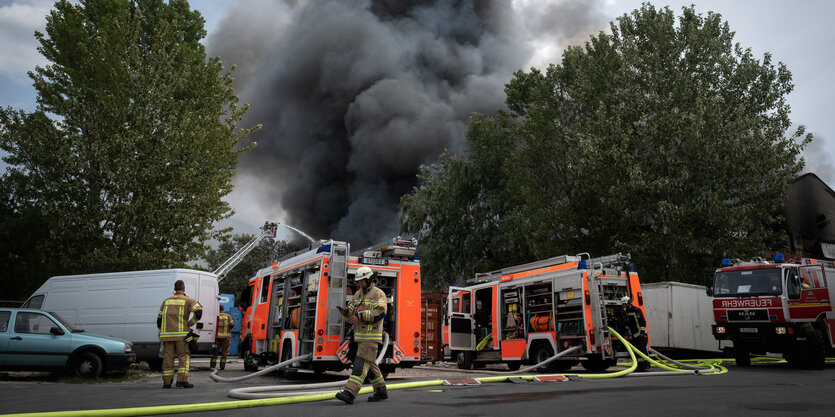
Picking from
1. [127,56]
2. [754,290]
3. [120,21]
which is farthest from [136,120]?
[754,290]

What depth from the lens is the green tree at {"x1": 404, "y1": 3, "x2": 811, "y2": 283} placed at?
21.3 meters

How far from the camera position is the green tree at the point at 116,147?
16.8 meters

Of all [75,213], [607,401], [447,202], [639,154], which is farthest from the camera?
[447,202]

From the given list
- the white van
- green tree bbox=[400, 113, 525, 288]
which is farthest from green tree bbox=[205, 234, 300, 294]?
the white van

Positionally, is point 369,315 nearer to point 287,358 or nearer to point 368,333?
point 368,333

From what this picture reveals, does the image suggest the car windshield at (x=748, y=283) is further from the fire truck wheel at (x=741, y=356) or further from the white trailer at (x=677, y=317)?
the white trailer at (x=677, y=317)

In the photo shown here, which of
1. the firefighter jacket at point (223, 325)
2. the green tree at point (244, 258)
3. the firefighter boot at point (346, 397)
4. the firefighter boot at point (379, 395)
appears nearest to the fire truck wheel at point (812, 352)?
the firefighter boot at point (379, 395)

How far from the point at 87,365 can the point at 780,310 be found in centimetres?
1487

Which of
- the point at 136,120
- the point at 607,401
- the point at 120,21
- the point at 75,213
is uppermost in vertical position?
the point at 120,21

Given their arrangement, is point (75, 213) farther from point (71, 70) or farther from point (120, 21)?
point (120, 21)

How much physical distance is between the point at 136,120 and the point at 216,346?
308 inches

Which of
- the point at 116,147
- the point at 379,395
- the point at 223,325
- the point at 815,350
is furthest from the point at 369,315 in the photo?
the point at 116,147

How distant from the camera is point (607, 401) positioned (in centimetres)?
642

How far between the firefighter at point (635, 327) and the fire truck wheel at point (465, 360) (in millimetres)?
4628
